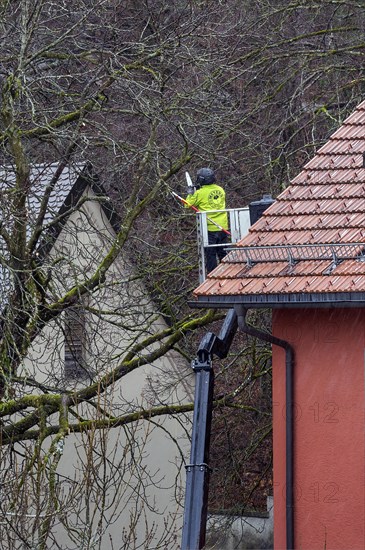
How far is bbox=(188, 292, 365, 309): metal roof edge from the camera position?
7938mm

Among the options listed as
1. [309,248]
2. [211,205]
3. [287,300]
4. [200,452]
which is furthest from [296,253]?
[211,205]

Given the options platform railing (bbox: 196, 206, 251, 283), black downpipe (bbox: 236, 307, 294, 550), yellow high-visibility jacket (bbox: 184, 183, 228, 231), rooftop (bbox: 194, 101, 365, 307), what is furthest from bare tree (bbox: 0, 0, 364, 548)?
rooftop (bbox: 194, 101, 365, 307)

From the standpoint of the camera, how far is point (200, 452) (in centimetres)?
937

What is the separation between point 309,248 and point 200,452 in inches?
81.1

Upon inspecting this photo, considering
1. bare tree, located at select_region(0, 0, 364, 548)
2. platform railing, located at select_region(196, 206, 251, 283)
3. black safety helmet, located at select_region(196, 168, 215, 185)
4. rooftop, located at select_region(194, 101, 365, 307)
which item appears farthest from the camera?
black safety helmet, located at select_region(196, 168, 215, 185)

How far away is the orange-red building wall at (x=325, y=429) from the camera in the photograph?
27.3 ft

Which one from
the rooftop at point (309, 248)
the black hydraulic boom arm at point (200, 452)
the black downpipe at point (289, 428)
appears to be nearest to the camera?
the rooftop at point (309, 248)

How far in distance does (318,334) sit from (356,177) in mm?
1499

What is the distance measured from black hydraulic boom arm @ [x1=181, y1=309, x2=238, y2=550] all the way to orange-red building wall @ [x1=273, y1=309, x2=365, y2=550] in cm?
69

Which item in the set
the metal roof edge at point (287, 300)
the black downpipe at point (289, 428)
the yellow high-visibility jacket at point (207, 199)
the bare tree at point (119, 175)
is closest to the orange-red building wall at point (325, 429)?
the black downpipe at point (289, 428)

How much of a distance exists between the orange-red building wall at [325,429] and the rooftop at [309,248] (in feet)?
1.45

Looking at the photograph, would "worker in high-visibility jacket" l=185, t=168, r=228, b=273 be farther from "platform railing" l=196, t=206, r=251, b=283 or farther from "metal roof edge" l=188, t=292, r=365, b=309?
"metal roof edge" l=188, t=292, r=365, b=309

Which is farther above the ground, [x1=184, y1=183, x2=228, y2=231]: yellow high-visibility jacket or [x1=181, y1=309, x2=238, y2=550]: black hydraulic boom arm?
[x1=184, y1=183, x2=228, y2=231]: yellow high-visibility jacket

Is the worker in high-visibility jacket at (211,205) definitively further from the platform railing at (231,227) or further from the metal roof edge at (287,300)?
the metal roof edge at (287,300)
